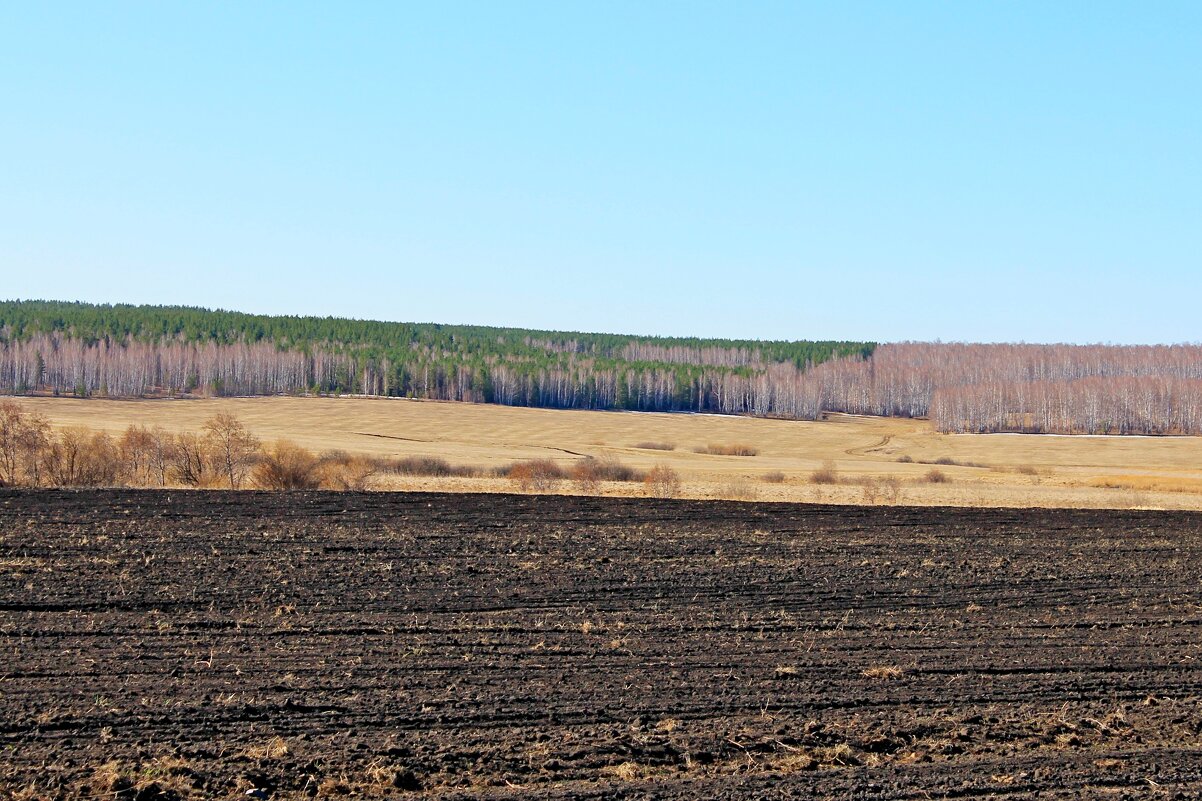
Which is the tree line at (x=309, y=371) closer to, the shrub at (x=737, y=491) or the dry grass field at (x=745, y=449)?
the dry grass field at (x=745, y=449)

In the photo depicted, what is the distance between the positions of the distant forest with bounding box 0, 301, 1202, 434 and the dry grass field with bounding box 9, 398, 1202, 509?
11736 mm

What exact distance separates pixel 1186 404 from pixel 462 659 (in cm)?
12269

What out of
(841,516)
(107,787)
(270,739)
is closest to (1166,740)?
(270,739)

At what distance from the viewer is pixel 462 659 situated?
537 inches

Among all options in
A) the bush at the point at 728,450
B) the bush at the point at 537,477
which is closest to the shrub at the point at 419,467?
the bush at the point at 537,477

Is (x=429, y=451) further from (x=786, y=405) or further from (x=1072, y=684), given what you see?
(x=786, y=405)

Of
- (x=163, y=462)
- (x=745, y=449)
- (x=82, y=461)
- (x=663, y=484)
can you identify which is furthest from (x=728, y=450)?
(x=82, y=461)

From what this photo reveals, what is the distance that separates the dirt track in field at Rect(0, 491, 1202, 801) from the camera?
9734mm

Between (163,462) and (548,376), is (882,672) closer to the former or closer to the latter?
(163,462)

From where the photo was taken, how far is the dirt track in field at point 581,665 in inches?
383

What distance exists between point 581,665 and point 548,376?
414 feet

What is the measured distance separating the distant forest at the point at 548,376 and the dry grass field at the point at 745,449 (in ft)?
38.5

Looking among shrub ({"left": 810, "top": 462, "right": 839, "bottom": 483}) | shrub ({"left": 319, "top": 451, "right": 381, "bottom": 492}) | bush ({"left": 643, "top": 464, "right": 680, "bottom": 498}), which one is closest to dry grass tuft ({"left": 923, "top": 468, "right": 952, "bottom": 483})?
shrub ({"left": 810, "top": 462, "right": 839, "bottom": 483})

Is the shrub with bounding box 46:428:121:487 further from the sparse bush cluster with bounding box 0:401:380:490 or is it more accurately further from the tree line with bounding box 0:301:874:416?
the tree line with bounding box 0:301:874:416
